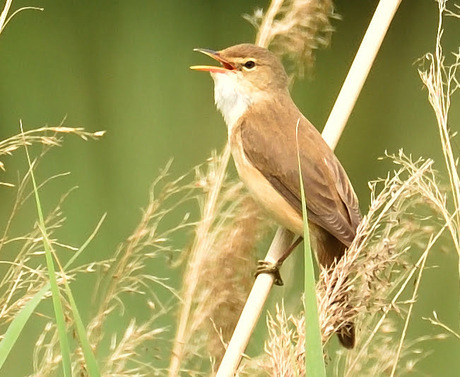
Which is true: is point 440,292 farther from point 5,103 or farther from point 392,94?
point 5,103

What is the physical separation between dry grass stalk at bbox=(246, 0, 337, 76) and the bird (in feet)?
0.64

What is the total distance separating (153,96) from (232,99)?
490 millimetres

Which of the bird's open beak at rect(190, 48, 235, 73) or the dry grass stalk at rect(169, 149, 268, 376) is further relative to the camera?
the bird's open beak at rect(190, 48, 235, 73)

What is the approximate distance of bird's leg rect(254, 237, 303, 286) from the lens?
207 cm

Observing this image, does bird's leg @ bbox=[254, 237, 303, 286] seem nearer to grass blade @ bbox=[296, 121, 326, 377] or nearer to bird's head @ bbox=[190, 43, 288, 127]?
bird's head @ bbox=[190, 43, 288, 127]

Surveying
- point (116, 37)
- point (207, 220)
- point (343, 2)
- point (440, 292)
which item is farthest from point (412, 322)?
point (116, 37)

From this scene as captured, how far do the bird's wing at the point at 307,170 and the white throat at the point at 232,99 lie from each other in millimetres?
68

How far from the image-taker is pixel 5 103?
2824mm

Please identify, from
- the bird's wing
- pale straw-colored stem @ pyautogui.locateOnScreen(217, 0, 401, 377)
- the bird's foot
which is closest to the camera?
pale straw-colored stem @ pyautogui.locateOnScreen(217, 0, 401, 377)

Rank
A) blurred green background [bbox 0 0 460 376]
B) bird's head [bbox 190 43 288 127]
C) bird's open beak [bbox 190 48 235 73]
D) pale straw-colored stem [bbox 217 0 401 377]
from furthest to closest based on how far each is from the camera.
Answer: blurred green background [bbox 0 0 460 376], bird's head [bbox 190 43 288 127], bird's open beak [bbox 190 48 235 73], pale straw-colored stem [bbox 217 0 401 377]

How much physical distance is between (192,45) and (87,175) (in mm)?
631

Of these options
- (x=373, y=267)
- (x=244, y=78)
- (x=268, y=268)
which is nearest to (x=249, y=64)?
(x=244, y=78)

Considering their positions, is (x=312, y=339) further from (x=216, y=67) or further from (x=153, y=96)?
(x=153, y=96)

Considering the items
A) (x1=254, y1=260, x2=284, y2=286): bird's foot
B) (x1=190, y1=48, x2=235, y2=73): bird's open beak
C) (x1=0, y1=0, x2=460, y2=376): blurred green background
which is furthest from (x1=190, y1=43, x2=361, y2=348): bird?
(x1=0, y1=0, x2=460, y2=376): blurred green background
